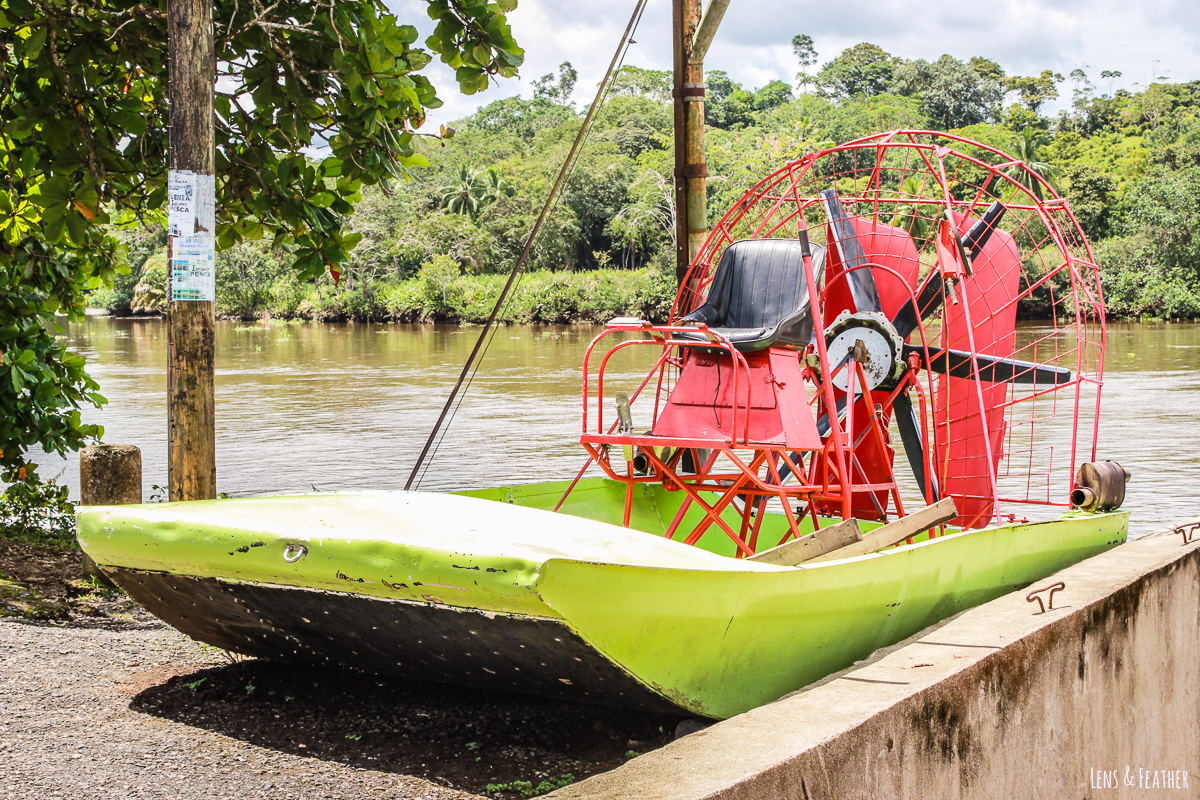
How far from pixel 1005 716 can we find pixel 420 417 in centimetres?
1622

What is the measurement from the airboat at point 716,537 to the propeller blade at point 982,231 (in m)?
0.01

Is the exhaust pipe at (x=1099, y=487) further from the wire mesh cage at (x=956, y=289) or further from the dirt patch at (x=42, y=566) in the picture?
the dirt patch at (x=42, y=566)

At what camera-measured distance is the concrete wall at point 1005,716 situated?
264cm

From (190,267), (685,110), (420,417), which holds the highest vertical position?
(685,110)

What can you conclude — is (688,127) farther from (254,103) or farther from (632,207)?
(632,207)

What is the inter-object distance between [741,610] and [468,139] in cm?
9300

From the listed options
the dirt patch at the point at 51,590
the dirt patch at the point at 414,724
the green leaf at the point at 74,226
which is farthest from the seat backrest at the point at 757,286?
the dirt patch at the point at 51,590

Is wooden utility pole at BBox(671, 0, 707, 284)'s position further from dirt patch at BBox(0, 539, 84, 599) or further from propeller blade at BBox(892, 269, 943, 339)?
dirt patch at BBox(0, 539, 84, 599)

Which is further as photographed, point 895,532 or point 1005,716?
point 895,532

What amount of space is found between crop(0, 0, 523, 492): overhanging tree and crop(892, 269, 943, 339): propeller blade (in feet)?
9.07

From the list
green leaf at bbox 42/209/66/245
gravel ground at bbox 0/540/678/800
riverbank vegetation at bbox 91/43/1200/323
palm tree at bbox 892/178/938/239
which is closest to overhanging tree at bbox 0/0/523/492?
green leaf at bbox 42/209/66/245

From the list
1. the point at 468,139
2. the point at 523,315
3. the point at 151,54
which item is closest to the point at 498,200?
the point at 523,315

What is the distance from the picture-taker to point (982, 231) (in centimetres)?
633

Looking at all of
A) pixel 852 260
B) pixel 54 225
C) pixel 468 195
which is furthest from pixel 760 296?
pixel 468 195
